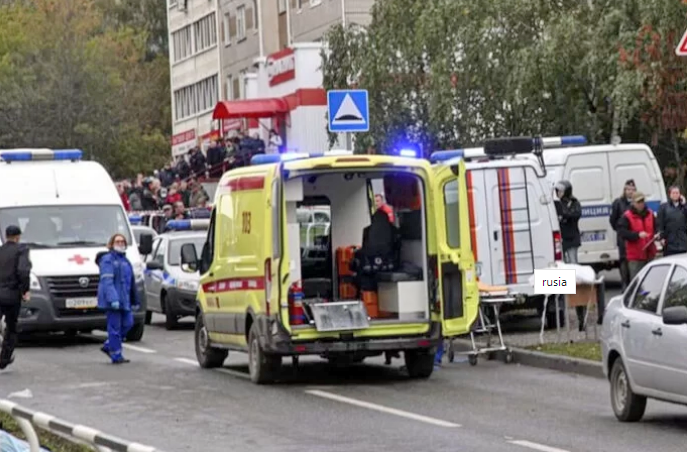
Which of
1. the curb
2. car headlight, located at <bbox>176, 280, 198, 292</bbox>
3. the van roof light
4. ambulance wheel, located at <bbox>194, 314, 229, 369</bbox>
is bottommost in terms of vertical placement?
the curb

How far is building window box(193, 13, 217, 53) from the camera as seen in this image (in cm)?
9100

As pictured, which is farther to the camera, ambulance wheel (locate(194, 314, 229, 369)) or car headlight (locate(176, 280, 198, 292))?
car headlight (locate(176, 280, 198, 292))

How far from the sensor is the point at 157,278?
1357 inches

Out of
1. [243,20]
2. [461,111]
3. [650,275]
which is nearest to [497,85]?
[461,111]

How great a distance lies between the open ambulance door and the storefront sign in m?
42.8

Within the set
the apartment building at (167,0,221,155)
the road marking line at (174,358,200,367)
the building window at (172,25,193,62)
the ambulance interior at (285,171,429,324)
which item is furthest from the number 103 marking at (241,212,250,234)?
the building window at (172,25,193,62)

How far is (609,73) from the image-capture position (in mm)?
36938

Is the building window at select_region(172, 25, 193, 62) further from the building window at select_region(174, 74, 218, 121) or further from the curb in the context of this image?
the curb

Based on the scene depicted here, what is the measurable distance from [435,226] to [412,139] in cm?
2388

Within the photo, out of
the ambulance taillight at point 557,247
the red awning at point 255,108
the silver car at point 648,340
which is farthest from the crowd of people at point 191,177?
the silver car at point 648,340

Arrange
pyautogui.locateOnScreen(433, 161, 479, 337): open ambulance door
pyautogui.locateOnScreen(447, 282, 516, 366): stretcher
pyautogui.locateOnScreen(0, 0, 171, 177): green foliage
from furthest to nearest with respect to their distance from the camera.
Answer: pyautogui.locateOnScreen(0, 0, 171, 177): green foliage
pyautogui.locateOnScreen(447, 282, 516, 366): stretcher
pyautogui.locateOnScreen(433, 161, 479, 337): open ambulance door

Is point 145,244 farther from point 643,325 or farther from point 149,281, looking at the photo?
point 643,325

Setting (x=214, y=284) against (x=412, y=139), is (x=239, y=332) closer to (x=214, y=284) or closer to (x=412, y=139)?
(x=214, y=284)

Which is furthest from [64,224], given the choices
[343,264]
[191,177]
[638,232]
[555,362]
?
[191,177]
